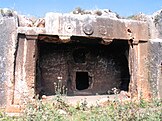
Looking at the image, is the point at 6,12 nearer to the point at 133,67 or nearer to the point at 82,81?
the point at 133,67

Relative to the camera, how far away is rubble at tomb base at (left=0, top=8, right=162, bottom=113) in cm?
733

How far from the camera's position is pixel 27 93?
729 centimetres

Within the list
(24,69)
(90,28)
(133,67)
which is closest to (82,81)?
(133,67)

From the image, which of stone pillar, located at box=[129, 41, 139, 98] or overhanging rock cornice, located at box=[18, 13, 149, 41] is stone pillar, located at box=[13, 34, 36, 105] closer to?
overhanging rock cornice, located at box=[18, 13, 149, 41]

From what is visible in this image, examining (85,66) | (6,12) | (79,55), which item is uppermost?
(6,12)

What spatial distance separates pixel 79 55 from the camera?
10.5 meters

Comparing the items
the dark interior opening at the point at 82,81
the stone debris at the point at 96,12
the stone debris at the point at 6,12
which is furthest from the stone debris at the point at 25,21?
the dark interior opening at the point at 82,81

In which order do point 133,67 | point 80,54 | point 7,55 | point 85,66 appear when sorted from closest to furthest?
point 7,55 < point 133,67 < point 85,66 < point 80,54

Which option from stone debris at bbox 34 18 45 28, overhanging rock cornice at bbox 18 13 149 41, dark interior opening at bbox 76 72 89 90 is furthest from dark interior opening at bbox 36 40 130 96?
stone debris at bbox 34 18 45 28

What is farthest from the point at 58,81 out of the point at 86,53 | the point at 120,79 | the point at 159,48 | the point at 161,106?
the point at 161,106

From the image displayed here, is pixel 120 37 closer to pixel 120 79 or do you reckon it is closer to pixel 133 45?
pixel 133 45

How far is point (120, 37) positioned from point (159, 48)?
1204mm

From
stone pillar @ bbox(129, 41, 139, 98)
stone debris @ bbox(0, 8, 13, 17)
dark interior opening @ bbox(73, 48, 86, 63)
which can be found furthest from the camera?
dark interior opening @ bbox(73, 48, 86, 63)

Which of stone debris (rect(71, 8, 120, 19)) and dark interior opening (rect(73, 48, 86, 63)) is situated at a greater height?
stone debris (rect(71, 8, 120, 19))
